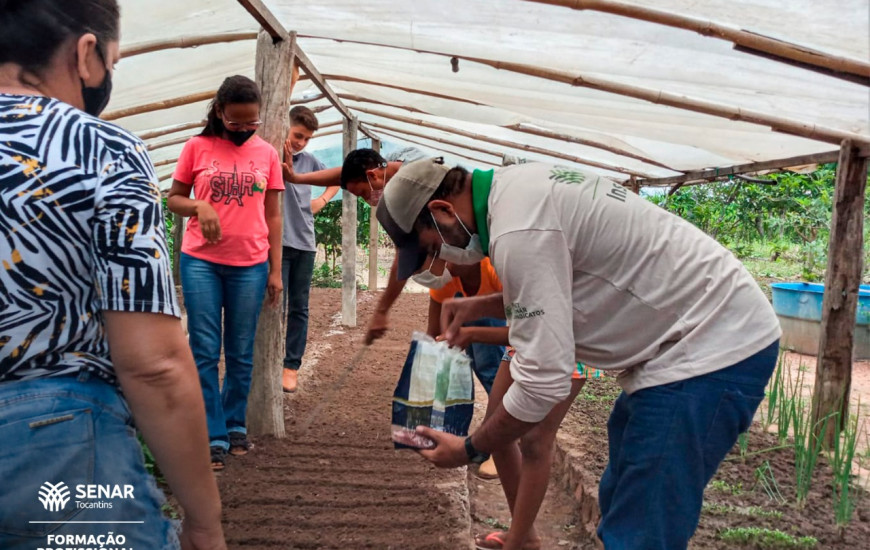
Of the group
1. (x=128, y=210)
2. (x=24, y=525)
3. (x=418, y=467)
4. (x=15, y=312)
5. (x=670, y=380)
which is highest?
(x=128, y=210)

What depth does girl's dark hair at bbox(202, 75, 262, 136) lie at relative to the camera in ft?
9.53

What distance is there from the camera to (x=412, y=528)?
2.60m

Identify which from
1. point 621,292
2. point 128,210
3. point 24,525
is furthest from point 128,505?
point 621,292

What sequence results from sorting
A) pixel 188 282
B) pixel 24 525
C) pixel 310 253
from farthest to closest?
pixel 310 253 < pixel 188 282 < pixel 24 525

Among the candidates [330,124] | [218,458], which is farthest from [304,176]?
[330,124]

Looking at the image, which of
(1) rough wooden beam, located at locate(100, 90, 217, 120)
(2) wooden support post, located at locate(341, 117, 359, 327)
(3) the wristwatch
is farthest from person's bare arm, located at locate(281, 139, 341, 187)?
(2) wooden support post, located at locate(341, 117, 359, 327)

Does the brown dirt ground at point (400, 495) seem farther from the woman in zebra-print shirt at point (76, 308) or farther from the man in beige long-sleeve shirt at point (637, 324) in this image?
the woman in zebra-print shirt at point (76, 308)

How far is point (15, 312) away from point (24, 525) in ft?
1.03

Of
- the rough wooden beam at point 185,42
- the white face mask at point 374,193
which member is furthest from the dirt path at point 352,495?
the rough wooden beam at point 185,42

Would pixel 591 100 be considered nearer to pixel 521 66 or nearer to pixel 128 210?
pixel 521 66

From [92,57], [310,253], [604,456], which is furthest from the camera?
[310,253]

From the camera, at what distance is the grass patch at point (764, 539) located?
2.55 meters

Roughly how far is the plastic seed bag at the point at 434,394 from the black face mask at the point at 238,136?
5.10 feet

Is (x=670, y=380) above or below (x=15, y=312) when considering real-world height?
below
